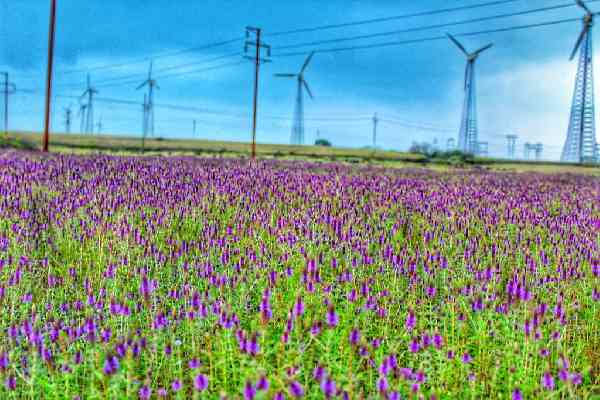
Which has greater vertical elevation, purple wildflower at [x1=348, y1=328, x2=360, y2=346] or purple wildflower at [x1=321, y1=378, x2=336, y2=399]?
purple wildflower at [x1=348, y1=328, x2=360, y2=346]

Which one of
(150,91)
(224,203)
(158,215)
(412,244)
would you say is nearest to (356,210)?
(412,244)

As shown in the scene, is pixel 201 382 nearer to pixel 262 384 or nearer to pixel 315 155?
pixel 262 384

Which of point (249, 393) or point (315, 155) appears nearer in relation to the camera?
point (249, 393)

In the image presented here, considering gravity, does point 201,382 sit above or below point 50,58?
below

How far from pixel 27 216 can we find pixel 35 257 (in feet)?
3.36

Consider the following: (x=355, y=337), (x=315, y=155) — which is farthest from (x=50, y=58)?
(x=355, y=337)

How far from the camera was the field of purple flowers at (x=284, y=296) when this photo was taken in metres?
2.21

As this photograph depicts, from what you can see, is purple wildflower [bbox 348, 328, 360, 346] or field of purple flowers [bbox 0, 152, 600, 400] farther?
field of purple flowers [bbox 0, 152, 600, 400]

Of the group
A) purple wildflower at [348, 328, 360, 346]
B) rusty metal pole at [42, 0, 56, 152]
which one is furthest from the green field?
purple wildflower at [348, 328, 360, 346]

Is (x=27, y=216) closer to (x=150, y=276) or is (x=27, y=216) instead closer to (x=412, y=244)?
(x=150, y=276)

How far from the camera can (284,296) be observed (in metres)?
3.33

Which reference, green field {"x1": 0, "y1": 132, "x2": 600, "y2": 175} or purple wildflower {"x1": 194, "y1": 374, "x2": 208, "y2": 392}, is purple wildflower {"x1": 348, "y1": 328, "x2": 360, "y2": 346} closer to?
purple wildflower {"x1": 194, "y1": 374, "x2": 208, "y2": 392}

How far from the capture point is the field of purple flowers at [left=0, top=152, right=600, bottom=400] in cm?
221

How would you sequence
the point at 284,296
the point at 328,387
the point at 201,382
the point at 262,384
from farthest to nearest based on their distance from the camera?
the point at 284,296
the point at 201,382
the point at 328,387
the point at 262,384
